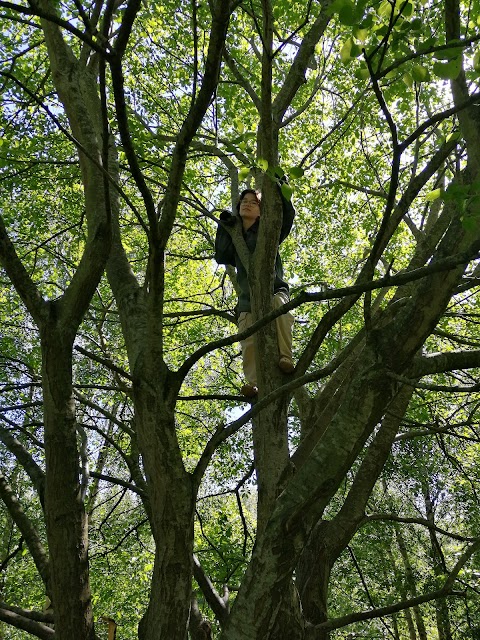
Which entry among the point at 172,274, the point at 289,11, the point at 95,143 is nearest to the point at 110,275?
the point at 95,143

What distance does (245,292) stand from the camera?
13.3ft

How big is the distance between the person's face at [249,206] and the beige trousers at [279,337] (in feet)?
2.66

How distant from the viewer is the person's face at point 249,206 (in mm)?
4336

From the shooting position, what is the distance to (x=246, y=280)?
161 inches

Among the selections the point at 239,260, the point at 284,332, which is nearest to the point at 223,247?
the point at 239,260

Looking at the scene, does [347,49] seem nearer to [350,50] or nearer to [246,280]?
[350,50]

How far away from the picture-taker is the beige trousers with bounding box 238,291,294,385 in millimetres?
3621

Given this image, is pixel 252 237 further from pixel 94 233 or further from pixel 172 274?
pixel 172 274

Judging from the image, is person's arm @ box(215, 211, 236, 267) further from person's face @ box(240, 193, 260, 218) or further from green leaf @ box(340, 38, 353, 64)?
green leaf @ box(340, 38, 353, 64)

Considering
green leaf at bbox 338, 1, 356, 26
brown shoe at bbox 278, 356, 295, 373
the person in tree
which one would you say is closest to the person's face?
the person in tree

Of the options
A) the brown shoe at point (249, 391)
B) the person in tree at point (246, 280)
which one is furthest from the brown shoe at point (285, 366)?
the brown shoe at point (249, 391)

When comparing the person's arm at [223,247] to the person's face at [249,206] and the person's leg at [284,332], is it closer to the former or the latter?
the person's face at [249,206]

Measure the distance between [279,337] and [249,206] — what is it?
1229 millimetres

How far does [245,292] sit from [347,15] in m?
2.36
